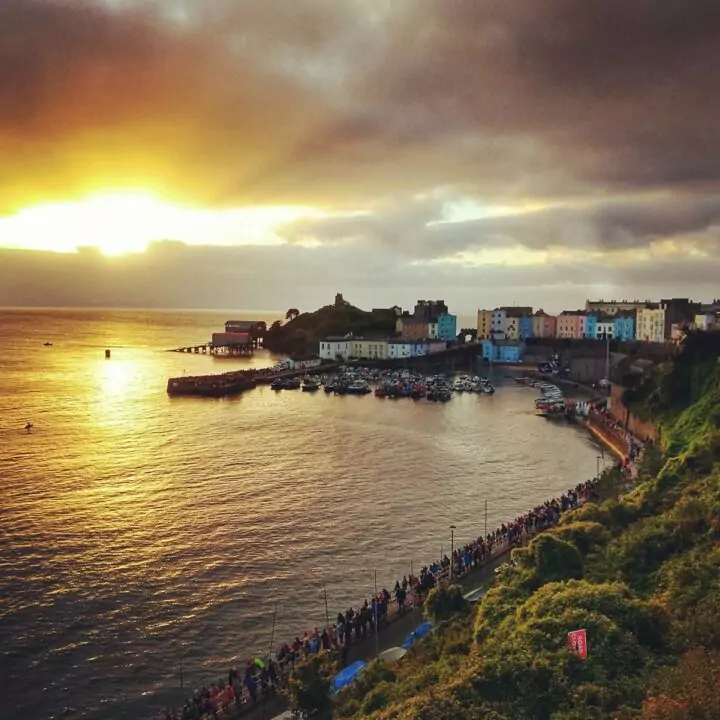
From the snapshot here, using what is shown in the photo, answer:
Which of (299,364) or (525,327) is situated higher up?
(525,327)

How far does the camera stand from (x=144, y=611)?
20.0 m

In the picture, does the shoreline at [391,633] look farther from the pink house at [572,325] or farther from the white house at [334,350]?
the pink house at [572,325]

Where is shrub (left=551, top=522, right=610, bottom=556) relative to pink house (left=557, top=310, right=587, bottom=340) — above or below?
below

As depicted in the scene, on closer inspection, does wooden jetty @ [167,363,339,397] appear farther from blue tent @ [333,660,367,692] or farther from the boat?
blue tent @ [333,660,367,692]

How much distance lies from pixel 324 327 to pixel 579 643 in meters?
A: 113

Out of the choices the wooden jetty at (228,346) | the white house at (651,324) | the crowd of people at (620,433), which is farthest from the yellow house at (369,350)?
the crowd of people at (620,433)

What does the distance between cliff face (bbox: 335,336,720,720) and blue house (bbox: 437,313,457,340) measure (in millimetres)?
102290

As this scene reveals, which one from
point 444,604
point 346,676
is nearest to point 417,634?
point 444,604

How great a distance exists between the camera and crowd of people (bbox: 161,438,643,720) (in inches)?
571

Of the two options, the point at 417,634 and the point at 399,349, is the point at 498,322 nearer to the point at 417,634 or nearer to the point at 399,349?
the point at 399,349

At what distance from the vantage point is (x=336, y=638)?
16.7 meters

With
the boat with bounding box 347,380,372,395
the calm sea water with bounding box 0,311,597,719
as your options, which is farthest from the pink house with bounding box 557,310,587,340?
the calm sea water with bounding box 0,311,597,719

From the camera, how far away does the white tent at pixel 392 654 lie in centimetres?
1473

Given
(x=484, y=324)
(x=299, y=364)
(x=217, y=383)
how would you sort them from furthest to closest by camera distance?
(x=484, y=324) < (x=299, y=364) < (x=217, y=383)
